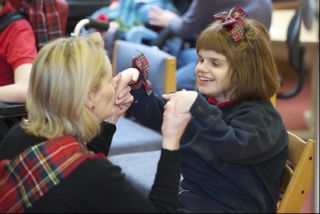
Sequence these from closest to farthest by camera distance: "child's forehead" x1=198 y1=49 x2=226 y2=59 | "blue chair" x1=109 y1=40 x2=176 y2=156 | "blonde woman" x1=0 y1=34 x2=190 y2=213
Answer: "blonde woman" x1=0 y1=34 x2=190 y2=213, "child's forehead" x1=198 y1=49 x2=226 y2=59, "blue chair" x1=109 y1=40 x2=176 y2=156

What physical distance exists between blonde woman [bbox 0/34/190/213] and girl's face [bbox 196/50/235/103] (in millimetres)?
269

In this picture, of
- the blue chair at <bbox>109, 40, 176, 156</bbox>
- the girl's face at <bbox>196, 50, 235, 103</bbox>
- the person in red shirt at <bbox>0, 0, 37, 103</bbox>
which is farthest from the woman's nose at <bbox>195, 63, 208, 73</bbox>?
the blue chair at <bbox>109, 40, 176, 156</bbox>

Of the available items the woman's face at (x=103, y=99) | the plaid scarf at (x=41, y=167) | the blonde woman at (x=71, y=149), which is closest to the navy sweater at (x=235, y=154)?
the blonde woman at (x=71, y=149)

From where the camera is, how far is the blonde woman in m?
1.34

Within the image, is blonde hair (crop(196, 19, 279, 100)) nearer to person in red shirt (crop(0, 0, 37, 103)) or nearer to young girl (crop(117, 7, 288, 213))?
young girl (crop(117, 7, 288, 213))

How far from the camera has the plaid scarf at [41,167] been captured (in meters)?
1.34

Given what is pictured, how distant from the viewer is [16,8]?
232 cm

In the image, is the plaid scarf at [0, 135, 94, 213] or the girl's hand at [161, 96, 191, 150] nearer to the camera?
the plaid scarf at [0, 135, 94, 213]

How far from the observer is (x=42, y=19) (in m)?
2.32

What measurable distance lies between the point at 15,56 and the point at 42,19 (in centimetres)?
27

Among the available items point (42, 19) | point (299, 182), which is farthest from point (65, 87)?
point (42, 19)

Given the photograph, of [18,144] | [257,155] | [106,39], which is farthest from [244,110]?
[106,39]

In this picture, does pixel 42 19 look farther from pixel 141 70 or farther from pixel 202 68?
pixel 202 68

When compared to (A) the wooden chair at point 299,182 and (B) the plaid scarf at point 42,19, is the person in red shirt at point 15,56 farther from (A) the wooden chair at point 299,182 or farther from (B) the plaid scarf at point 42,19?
(A) the wooden chair at point 299,182
